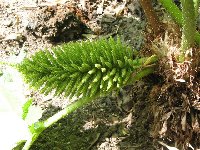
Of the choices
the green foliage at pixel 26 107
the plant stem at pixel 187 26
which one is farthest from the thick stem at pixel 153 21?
the green foliage at pixel 26 107

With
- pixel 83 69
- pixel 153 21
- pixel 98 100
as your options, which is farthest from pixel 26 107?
pixel 153 21

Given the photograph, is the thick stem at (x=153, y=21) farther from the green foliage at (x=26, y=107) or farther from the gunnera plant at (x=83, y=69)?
the green foliage at (x=26, y=107)

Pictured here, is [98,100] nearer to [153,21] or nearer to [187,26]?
[153,21]

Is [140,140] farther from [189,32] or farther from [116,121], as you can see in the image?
[189,32]

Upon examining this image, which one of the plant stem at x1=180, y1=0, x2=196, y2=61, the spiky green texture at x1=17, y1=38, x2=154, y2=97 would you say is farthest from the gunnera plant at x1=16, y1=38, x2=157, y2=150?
the plant stem at x1=180, y1=0, x2=196, y2=61

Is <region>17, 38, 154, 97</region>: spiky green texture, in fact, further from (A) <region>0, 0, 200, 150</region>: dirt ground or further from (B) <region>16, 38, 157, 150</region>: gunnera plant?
(A) <region>0, 0, 200, 150</region>: dirt ground
